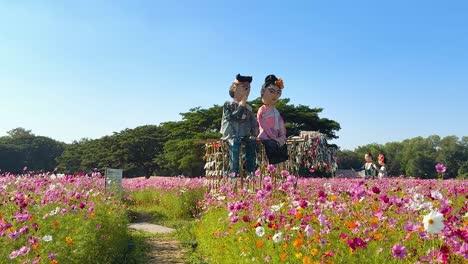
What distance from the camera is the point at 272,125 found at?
327 inches

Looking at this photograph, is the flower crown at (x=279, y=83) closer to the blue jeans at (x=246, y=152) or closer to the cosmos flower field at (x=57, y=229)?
the blue jeans at (x=246, y=152)

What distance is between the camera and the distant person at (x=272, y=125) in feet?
26.8

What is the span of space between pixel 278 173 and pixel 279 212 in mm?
4069

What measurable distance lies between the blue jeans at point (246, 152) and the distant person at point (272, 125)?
0.70 ft

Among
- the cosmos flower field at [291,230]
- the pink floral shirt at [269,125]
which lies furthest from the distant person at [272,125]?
the cosmos flower field at [291,230]

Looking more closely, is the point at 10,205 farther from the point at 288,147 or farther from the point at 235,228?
the point at 288,147

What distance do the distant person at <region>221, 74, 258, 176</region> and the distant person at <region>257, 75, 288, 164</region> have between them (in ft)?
0.71

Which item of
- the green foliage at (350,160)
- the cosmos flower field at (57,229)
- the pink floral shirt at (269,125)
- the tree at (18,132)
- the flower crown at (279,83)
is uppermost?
the tree at (18,132)

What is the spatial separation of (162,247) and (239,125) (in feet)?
8.67

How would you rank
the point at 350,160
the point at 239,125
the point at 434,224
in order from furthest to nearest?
the point at 350,160 → the point at 239,125 → the point at 434,224

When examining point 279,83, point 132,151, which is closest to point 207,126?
point 132,151

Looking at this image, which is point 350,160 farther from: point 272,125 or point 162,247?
point 162,247

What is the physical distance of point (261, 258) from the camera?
391cm

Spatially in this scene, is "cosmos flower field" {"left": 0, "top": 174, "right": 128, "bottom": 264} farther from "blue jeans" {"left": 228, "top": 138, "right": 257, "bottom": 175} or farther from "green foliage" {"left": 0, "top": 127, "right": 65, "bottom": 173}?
"green foliage" {"left": 0, "top": 127, "right": 65, "bottom": 173}
